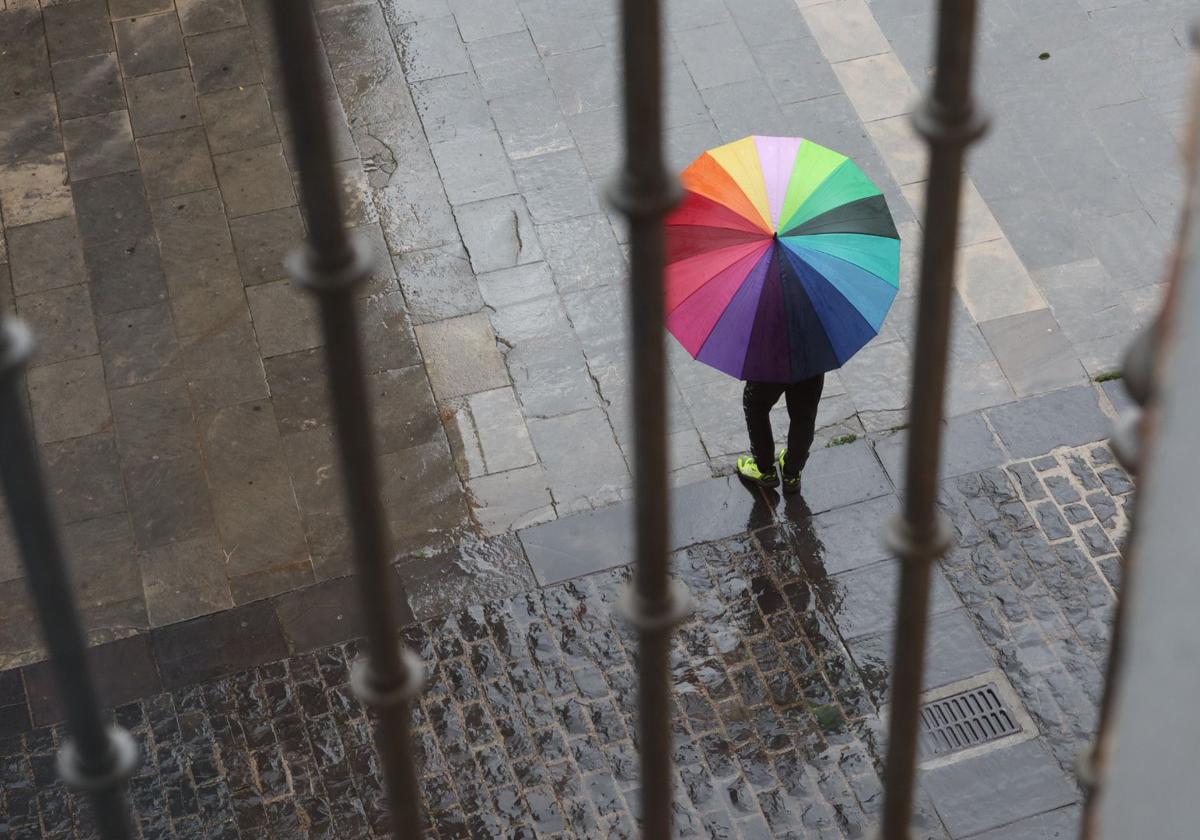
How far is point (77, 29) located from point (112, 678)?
17.5ft

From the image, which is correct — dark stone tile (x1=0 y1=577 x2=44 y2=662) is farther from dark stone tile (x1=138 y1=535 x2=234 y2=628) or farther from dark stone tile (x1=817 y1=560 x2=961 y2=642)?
dark stone tile (x1=817 y1=560 x2=961 y2=642)

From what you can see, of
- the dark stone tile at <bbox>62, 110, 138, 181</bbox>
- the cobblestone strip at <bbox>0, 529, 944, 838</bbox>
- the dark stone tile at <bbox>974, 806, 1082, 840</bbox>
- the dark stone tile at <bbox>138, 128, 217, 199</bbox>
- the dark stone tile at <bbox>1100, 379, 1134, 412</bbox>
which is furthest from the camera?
the dark stone tile at <bbox>62, 110, 138, 181</bbox>

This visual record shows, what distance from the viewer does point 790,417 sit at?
26.0ft

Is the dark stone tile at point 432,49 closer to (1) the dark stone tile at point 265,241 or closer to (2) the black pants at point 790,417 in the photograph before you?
(1) the dark stone tile at point 265,241

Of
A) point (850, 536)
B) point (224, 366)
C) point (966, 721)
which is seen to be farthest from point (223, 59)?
point (966, 721)

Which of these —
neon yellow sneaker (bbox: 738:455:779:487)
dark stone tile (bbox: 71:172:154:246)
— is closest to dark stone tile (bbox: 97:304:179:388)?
dark stone tile (bbox: 71:172:154:246)

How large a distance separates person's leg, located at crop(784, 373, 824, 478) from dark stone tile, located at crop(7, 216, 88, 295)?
4.31m

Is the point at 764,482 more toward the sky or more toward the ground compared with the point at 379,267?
more toward the ground

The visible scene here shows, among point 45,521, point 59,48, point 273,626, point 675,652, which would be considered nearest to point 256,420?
point 273,626

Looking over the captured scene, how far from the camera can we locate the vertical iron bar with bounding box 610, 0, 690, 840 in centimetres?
168

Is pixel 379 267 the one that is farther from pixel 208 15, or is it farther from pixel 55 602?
pixel 55 602

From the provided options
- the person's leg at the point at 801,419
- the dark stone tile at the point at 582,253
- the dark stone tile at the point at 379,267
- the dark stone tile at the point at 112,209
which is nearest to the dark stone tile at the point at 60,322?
the dark stone tile at the point at 112,209

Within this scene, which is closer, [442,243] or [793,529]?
[793,529]

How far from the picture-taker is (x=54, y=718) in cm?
749
